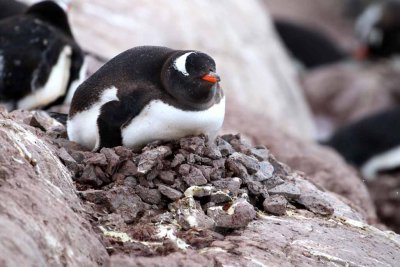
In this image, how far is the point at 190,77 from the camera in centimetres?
416

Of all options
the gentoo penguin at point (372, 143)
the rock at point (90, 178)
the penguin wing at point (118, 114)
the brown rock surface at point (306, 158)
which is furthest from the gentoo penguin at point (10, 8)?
the gentoo penguin at point (372, 143)

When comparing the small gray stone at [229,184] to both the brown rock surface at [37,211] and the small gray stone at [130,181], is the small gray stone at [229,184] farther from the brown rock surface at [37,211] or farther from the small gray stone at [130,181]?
the brown rock surface at [37,211]

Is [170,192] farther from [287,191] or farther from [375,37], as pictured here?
[375,37]

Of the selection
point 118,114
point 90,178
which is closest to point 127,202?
point 90,178

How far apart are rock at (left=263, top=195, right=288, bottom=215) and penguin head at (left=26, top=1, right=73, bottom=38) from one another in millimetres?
2752

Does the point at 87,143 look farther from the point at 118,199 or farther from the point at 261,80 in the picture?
the point at 261,80

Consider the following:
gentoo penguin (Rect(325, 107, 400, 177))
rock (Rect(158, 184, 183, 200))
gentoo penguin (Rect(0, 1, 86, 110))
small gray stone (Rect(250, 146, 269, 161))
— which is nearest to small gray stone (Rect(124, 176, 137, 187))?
rock (Rect(158, 184, 183, 200))

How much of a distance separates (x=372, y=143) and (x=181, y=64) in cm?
632

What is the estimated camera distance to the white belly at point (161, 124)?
417 cm

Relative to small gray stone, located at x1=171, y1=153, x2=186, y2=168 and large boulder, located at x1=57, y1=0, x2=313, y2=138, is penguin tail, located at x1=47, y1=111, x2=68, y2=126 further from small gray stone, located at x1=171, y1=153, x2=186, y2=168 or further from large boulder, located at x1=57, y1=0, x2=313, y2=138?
large boulder, located at x1=57, y1=0, x2=313, y2=138

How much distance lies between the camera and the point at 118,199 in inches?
150

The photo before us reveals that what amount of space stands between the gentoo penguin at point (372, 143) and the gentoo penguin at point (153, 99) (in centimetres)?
573

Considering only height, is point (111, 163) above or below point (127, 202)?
above

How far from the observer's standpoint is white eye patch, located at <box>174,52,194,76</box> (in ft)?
13.6
